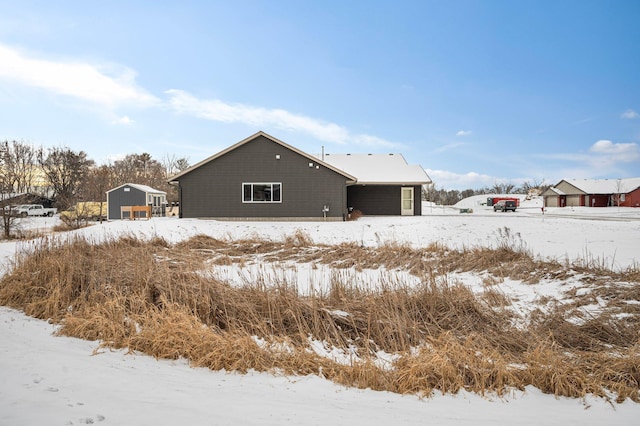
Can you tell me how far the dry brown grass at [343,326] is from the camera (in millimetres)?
4055

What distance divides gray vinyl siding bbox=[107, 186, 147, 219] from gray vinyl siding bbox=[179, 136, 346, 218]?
539 inches

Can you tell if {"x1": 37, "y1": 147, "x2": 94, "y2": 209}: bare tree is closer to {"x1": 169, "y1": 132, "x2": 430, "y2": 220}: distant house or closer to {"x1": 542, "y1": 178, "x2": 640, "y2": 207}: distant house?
{"x1": 169, "y1": 132, "x2": 430, "y2": 220}: distant house

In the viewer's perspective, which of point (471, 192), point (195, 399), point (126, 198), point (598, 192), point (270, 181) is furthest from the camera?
point (471, 192)

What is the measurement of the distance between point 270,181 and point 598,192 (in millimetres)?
48082

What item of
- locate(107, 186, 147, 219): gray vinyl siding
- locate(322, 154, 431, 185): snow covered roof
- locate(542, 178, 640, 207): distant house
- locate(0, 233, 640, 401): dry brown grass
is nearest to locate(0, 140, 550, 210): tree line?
locate(107, 186, 147, 219): gray vinyl siding

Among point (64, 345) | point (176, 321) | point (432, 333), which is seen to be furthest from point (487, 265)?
point (64, 345)

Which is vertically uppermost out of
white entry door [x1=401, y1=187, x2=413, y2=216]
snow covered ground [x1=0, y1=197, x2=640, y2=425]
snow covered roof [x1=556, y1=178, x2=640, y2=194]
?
snow covered roof [x1=556, y1=178, x2=640, y2=194]

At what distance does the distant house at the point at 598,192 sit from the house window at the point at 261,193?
45686mm

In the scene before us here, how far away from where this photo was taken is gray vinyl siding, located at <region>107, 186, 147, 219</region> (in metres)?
31.9

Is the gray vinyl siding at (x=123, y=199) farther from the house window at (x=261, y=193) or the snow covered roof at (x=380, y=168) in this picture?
the snow covered roof at (x=380, y=168)

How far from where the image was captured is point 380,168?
2745 cm

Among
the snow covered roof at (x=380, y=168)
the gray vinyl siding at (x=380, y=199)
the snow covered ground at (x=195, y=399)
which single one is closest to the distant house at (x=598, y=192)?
the snow covered roof at (x=380, y=168)

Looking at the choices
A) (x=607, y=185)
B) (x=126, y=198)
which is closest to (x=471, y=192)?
(x=607, y=185)

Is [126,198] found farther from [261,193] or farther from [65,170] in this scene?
[65,170]
